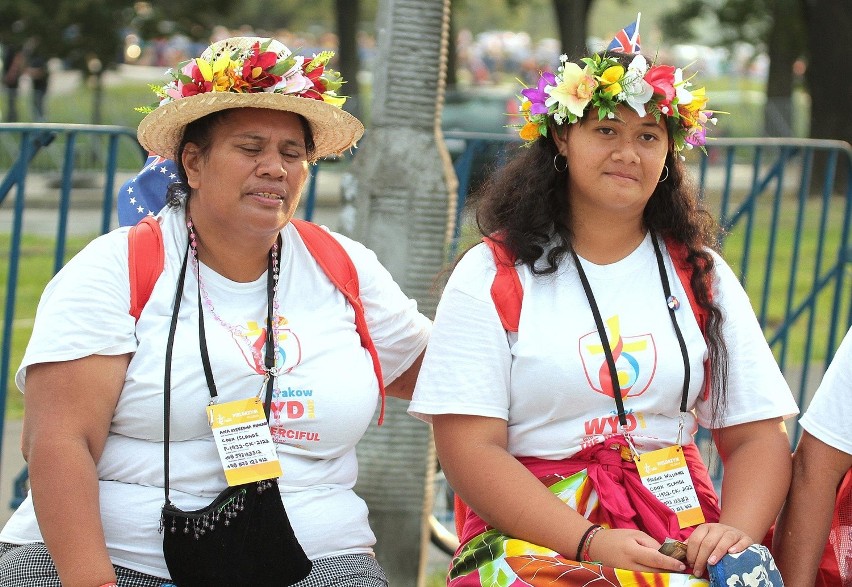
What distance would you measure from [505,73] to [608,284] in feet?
158

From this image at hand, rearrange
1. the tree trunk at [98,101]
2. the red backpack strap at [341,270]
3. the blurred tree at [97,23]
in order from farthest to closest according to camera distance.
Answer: the blurred tree at [97,23], the tree trunk at [98,101], the red backpack strap at [341,270]

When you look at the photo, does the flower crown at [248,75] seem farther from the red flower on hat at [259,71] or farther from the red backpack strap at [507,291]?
the red backpack strap at [507,291]

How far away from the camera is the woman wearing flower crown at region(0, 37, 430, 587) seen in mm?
2879

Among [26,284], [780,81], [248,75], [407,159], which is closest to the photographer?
[248,75]

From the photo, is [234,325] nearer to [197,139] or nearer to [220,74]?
[197,139]

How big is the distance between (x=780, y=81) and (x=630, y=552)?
25958mm

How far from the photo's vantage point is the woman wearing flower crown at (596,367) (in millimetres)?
3076

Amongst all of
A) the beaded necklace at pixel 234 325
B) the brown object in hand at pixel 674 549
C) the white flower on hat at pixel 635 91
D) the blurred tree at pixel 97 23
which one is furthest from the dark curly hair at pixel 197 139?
the blurred tree at pixel 97 23

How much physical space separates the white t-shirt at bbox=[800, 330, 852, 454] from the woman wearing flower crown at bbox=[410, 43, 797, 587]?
136 mm

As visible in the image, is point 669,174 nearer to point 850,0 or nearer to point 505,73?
point 850,0

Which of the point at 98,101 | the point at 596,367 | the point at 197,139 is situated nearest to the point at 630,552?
the point at 596,367

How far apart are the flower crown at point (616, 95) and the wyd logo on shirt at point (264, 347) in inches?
32.8

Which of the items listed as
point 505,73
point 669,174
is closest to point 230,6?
point 669,174

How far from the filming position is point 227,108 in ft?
10.1
